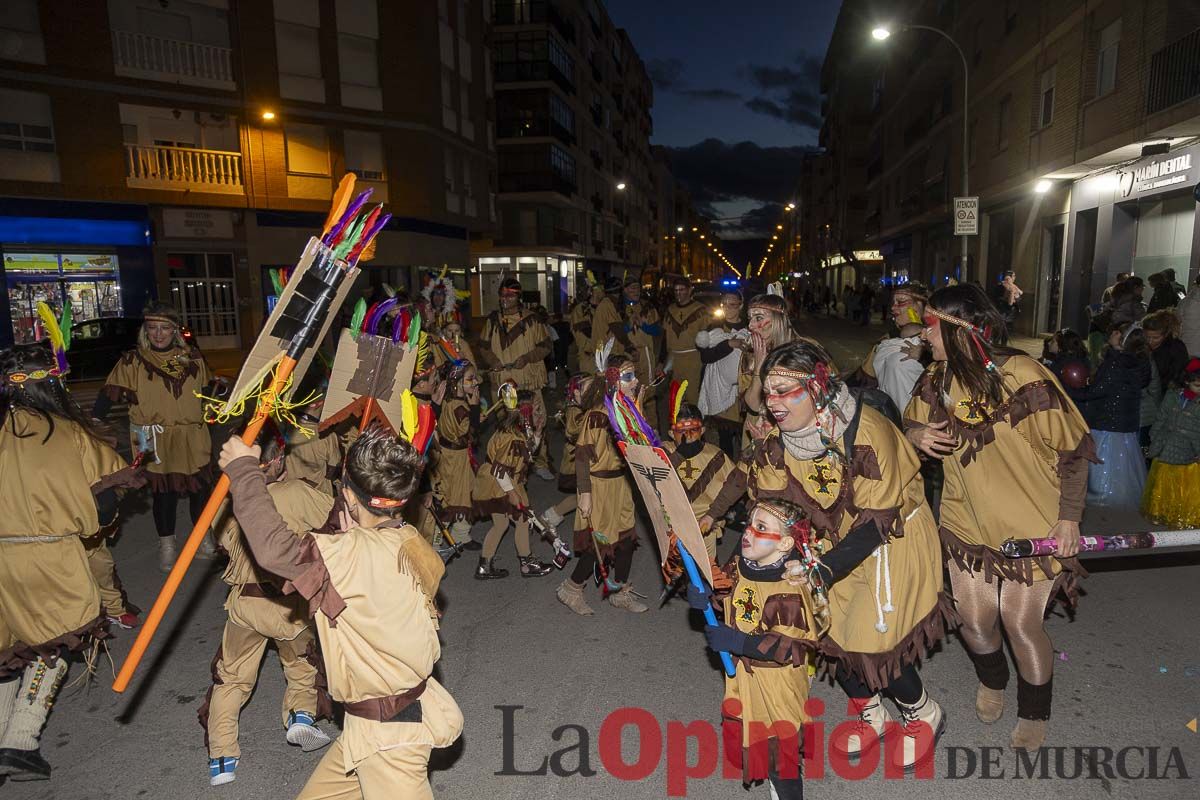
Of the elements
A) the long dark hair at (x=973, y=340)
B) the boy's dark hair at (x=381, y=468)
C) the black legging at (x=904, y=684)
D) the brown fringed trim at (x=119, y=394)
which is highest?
the long dark hair at (x=973, y=340)

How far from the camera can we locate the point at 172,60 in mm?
22406

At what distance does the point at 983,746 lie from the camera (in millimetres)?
3668

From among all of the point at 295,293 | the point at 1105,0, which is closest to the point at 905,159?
the point at 1105,0

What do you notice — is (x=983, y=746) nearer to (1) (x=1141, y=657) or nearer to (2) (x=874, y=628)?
(2) (x=874, y=628)

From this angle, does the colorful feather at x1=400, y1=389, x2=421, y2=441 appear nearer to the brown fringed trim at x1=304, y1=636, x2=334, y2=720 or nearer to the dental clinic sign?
the brown fringed trim at x1=304, y1=636, x2=334, y2=720

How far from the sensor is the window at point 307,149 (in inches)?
969

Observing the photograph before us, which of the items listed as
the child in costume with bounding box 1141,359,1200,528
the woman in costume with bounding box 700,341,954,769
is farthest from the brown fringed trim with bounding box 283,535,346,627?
the child in costume with bounding box 1141,359,1200,528

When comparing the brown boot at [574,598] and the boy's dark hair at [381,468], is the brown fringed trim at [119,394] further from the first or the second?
the boy's dark hair at [381,468]

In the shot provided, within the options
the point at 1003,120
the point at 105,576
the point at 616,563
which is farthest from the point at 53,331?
the point at 1003,120

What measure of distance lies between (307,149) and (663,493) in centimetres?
2547

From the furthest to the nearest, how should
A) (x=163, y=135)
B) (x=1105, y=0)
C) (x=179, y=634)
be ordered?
(x=163, y=135)
(x=1105, y=0)
(x=179, y=634)

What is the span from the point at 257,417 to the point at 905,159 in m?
38.0

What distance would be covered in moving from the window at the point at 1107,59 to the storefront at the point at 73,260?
81.0 feet

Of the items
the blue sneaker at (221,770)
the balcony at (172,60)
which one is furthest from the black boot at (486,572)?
the balcony at (172,60)
